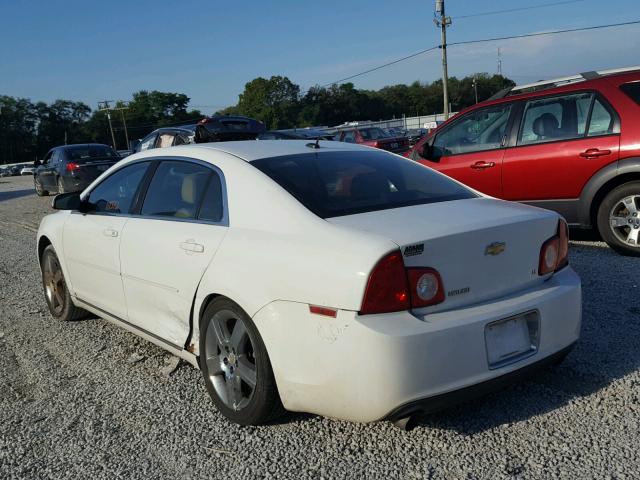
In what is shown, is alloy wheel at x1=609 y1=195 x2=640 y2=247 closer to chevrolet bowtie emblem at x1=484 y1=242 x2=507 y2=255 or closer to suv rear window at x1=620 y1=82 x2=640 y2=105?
suv rear window at x1=620 y1=82 x2=640 y2=105

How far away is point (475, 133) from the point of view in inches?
286

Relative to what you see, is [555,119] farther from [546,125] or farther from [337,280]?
[337,280]

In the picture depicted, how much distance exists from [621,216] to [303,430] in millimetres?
4492

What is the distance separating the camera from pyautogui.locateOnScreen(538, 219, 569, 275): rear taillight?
3.09 metres

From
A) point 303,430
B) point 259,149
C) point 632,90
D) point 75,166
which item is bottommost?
point 303,430

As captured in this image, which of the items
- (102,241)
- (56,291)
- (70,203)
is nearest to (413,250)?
(102,241)

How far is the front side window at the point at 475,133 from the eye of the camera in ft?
23.0

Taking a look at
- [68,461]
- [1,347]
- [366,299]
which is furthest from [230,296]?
[1,347]

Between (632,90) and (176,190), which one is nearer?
(176,190)

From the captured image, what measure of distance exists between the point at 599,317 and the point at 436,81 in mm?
120101

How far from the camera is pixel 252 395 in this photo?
3051 mm

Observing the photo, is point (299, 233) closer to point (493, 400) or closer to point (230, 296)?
point (230, 296)

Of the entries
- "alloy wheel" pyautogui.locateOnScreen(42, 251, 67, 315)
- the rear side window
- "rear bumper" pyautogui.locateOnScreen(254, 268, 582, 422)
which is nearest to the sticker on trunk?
"rear bumper" pyautogui.locateOnScreen(254, 268, 582, 422)

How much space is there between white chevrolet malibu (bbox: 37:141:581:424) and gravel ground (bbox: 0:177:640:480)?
0.26 meters
